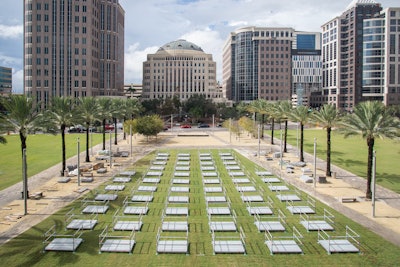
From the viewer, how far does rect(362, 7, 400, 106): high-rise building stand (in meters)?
140

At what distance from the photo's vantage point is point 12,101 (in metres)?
31.7

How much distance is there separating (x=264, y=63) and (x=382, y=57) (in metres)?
48.7

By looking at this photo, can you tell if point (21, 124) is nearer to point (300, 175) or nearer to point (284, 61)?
point (300, 175)

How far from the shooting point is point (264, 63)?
168 metres

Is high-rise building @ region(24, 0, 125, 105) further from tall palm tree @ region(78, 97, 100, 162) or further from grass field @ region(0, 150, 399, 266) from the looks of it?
grass field @ region(0, 150, 399, 266)

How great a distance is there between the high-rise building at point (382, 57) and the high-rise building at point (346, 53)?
288 centimetres

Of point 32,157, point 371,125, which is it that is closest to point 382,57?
point 371,125

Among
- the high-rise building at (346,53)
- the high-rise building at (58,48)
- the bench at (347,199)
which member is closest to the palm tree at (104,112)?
the bench at (347,199)

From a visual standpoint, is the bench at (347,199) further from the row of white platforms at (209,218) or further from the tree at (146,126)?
the tree at (146,126)

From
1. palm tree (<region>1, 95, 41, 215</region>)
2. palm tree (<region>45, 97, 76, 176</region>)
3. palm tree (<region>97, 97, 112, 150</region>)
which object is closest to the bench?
palm tree (<region>1, 95, 41, 215</region>)

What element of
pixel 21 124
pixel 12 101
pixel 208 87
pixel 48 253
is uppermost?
pixel 208 87

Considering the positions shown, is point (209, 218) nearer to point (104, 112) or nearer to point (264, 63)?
point (104, 112)

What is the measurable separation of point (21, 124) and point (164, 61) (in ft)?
489

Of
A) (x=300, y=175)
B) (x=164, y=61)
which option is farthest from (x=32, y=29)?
(x=300, y=175)
